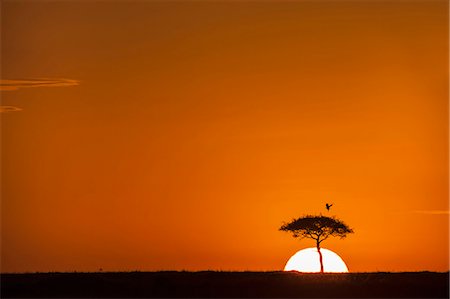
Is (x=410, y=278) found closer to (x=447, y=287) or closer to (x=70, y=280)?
(x=447, y=287)

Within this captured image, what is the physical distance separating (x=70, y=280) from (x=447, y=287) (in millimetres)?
19079

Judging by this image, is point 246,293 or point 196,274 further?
point 196,274

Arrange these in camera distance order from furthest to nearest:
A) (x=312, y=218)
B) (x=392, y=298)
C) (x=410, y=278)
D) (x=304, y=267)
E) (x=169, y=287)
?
(x=312, y=218), (x=304, y=267), (x=410, y=278), (x=169, y=287), (x=392, y=298)

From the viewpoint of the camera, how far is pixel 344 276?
202ft

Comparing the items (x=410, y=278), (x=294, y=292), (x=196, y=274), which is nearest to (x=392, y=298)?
(x=294, y=292)

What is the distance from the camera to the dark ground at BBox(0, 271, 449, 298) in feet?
175

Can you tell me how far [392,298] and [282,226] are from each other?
26.2 meters

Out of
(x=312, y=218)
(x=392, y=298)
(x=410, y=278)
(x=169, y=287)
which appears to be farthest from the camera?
(x=312, y=218)

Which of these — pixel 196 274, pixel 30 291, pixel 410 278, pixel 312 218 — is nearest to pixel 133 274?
pixel 196 274

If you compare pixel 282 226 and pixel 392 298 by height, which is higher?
pixel 282 226

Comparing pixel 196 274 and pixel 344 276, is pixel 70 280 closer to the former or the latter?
pixel 196 274

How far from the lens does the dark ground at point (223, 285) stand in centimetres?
5334

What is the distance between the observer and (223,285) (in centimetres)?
5600

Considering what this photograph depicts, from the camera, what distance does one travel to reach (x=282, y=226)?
7819 centimetres
